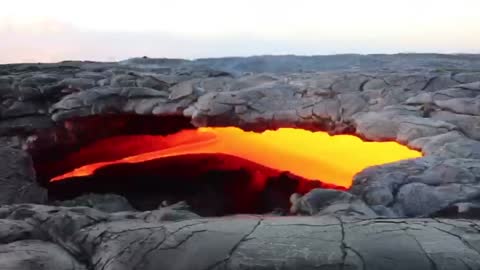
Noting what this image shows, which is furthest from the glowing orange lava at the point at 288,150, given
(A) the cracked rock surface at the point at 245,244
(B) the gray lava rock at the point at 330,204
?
(A) the cracked rock surface at the point at 245,244

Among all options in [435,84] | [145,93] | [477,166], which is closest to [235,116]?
[145,93]

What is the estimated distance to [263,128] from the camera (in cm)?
870

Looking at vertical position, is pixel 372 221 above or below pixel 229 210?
above

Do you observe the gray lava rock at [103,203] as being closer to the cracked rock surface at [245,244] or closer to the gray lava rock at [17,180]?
the gray lava rock at [17,180]

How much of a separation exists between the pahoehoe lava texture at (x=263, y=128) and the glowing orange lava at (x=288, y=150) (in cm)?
23

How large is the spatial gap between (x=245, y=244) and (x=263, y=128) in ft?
15.7

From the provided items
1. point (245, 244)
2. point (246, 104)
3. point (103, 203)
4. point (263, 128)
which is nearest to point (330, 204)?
point (245, 244)

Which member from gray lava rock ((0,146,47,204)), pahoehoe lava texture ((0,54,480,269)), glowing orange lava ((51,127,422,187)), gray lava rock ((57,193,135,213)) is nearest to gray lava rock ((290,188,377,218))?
pahoehoe lava texture ((0,54,480,269))

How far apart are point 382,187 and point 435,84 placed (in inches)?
143

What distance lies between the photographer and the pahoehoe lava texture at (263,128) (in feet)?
13.0

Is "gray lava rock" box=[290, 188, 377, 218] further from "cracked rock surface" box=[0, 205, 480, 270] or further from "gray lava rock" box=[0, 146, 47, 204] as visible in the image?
"gray lava rock" box=[0, 146, 47, 204]

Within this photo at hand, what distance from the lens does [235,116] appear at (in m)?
8.69

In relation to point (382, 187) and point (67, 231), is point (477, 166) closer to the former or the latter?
point (382, 187)

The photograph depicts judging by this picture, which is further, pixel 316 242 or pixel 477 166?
pixel 477 166
